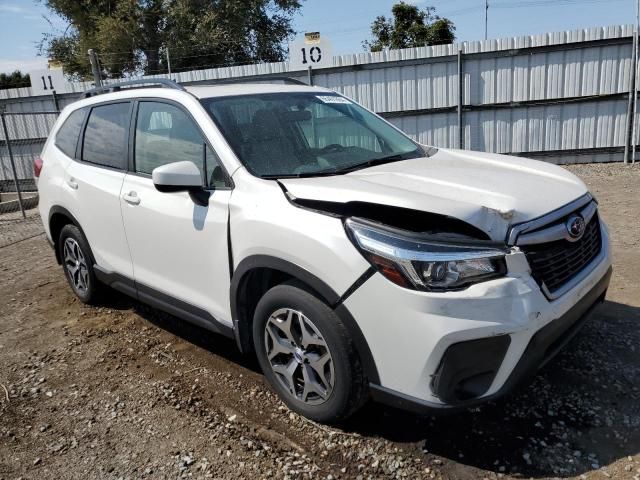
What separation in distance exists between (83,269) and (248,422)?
248 centimetres

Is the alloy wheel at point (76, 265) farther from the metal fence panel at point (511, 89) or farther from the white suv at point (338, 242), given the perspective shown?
the metal fence panel at point (511, 89)

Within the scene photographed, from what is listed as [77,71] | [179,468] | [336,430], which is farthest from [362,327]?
[77,71]

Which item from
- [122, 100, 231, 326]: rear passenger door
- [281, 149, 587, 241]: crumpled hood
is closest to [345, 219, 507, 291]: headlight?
[281, 149, 587, 241]: crumpled hood

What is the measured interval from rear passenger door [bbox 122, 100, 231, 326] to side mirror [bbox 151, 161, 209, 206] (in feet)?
0.42

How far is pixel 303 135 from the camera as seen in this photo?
3.39m

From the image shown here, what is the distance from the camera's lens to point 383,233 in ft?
7.52

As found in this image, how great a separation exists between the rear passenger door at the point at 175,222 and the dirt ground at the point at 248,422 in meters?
0.51

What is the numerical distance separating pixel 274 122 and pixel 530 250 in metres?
1.78

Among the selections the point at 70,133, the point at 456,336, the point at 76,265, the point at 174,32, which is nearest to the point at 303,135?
the point at 456,336

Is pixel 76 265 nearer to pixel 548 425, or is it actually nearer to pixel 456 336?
pixel 456 336

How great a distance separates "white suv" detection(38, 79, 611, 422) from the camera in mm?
2223

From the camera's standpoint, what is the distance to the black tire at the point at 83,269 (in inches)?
170

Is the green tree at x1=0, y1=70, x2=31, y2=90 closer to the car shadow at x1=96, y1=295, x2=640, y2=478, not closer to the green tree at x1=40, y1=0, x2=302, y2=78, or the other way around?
the green tree at x1=40, y1=0, x2=302, y2=78

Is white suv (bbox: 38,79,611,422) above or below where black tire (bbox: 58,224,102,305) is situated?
above
